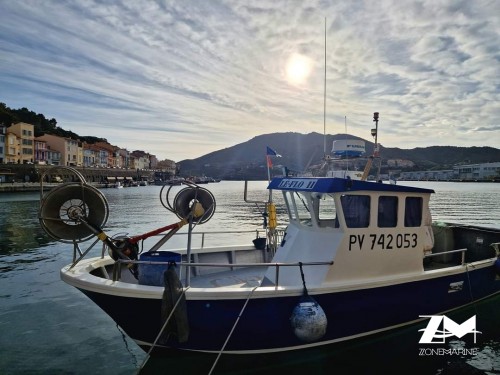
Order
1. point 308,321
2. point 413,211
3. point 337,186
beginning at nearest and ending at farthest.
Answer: point 308,321
point 337,186
point 413,211

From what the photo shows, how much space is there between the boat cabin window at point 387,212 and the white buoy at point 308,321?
2339 millimetres

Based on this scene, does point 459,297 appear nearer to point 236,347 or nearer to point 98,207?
point 236,347

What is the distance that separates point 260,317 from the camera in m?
6.42

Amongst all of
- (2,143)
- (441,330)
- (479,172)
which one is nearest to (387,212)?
(441,330)

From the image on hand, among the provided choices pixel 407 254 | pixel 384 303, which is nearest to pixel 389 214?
pixel 407 254

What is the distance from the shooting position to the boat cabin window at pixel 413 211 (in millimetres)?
7734

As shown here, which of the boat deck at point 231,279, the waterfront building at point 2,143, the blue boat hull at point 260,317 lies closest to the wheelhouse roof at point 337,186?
the blue boat hull at point 260,317

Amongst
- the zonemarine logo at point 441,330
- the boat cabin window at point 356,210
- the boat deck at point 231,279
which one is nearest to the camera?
the boat cabin window at point 356,210

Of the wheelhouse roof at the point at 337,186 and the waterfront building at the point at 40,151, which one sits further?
the waterfront building at the point at 40,151

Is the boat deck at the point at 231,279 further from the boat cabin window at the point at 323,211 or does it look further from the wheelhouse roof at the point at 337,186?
the wheelhouse roof at the point at 337,186

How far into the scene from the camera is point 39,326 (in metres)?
8.72

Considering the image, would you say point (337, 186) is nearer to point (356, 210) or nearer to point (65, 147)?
point (356, 210)

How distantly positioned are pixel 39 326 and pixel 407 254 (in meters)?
8.48

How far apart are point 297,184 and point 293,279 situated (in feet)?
6.53
